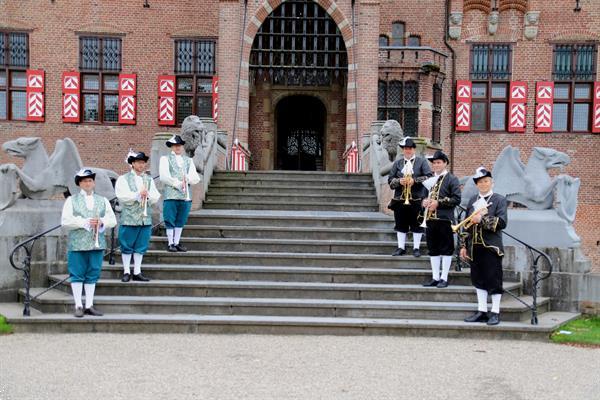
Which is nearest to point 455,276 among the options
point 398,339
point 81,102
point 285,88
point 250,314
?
point 398,339

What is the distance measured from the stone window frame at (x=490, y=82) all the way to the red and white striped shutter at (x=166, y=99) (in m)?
10.3

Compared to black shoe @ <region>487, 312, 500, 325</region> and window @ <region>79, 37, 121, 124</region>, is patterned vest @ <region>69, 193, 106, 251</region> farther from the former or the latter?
window @ <region>79, 37, 121, 124</region>

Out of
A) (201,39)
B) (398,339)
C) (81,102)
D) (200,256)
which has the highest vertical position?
(201,39)

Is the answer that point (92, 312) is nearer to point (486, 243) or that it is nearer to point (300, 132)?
point (486, 243)

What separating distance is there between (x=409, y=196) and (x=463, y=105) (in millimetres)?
14894

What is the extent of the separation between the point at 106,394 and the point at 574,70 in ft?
71.4

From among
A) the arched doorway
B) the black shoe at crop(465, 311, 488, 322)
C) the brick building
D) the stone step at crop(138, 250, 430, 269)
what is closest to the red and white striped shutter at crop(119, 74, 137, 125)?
the brick building

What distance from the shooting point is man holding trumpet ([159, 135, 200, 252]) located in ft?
31.7

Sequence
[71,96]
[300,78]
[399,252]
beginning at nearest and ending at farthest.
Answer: [399,252] < [300,78] < [71,96]

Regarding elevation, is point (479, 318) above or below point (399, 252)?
below

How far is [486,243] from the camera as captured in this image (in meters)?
7.93

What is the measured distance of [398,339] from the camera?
7672mm

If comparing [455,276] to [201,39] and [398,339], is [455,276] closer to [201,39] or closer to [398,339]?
[398,339]

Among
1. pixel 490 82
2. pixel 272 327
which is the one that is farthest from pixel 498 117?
pixel 272 327
